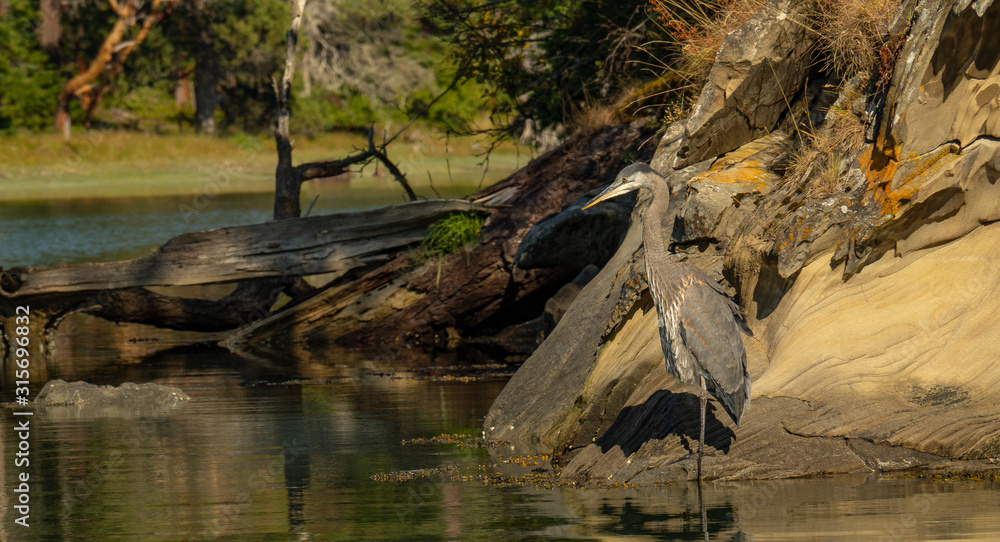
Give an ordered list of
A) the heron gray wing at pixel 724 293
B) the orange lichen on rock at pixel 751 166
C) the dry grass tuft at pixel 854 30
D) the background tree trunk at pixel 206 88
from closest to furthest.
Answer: the heron gray wing at pixel 724 293, the dry grass tuft at pixel 854 30, the orange lichen on rock at pixel 751 166, the background tree trunk at pixel 206 88

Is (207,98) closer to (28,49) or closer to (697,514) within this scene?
(28,49)

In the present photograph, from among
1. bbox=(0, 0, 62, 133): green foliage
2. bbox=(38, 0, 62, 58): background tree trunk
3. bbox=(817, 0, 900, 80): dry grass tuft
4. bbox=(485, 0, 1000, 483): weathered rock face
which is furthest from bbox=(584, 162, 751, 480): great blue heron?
bbox=(38, 0, 62, 58): background tree trunk

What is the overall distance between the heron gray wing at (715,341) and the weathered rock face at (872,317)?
498mm

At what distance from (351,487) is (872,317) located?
3.75 meters

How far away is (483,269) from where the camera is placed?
15891 mm

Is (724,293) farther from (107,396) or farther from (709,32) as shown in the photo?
(107,396)

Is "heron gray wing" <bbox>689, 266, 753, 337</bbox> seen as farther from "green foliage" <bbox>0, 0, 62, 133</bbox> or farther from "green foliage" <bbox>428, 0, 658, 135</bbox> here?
"green foliage" <bbox>0, 0, 62, 133</bbox>

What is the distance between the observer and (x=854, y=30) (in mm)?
9734

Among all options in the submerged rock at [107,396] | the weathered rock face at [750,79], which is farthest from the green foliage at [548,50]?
the submerged rock at [107,396]

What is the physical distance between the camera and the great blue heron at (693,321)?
7406 millimetres

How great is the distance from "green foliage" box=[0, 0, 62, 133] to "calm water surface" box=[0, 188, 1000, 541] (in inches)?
1431

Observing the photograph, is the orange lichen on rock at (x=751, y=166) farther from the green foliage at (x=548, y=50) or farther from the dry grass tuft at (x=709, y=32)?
the green foliage at (x=548, y=50)

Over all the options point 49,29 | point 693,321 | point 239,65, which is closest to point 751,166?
point 693,321

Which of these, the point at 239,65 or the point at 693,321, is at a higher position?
the point at 239,65
